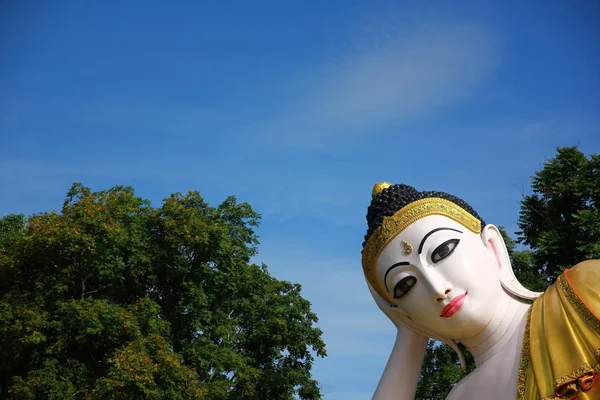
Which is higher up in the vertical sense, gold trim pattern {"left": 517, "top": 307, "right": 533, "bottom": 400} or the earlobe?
the earlobe

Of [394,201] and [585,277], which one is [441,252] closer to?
[394,201]

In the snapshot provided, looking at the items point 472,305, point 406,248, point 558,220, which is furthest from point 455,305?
point 558,220

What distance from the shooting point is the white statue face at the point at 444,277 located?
658cm

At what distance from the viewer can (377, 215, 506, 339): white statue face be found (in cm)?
658

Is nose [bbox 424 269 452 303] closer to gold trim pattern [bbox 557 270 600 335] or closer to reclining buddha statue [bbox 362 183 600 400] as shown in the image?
reclining buddha statue [bbox 362 183 600 400]

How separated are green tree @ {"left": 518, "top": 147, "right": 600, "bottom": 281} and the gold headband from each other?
955 centimetres

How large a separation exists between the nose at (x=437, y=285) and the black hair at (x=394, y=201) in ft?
2.46

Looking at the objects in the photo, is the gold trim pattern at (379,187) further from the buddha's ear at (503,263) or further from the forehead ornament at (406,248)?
the buddha's ear at (503,263)

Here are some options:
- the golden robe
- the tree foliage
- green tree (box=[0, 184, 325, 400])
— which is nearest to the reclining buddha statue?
the golden robe

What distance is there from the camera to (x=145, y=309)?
65.9ft

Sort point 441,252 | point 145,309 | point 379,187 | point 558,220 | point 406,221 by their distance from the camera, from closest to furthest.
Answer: point 441,252 < point 406,221 < point 379,187 < point 558,220 < point 145,309

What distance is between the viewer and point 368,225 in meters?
7.30

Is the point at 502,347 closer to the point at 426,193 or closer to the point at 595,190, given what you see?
the point at 426,193

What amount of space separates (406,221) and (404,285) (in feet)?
1.88
